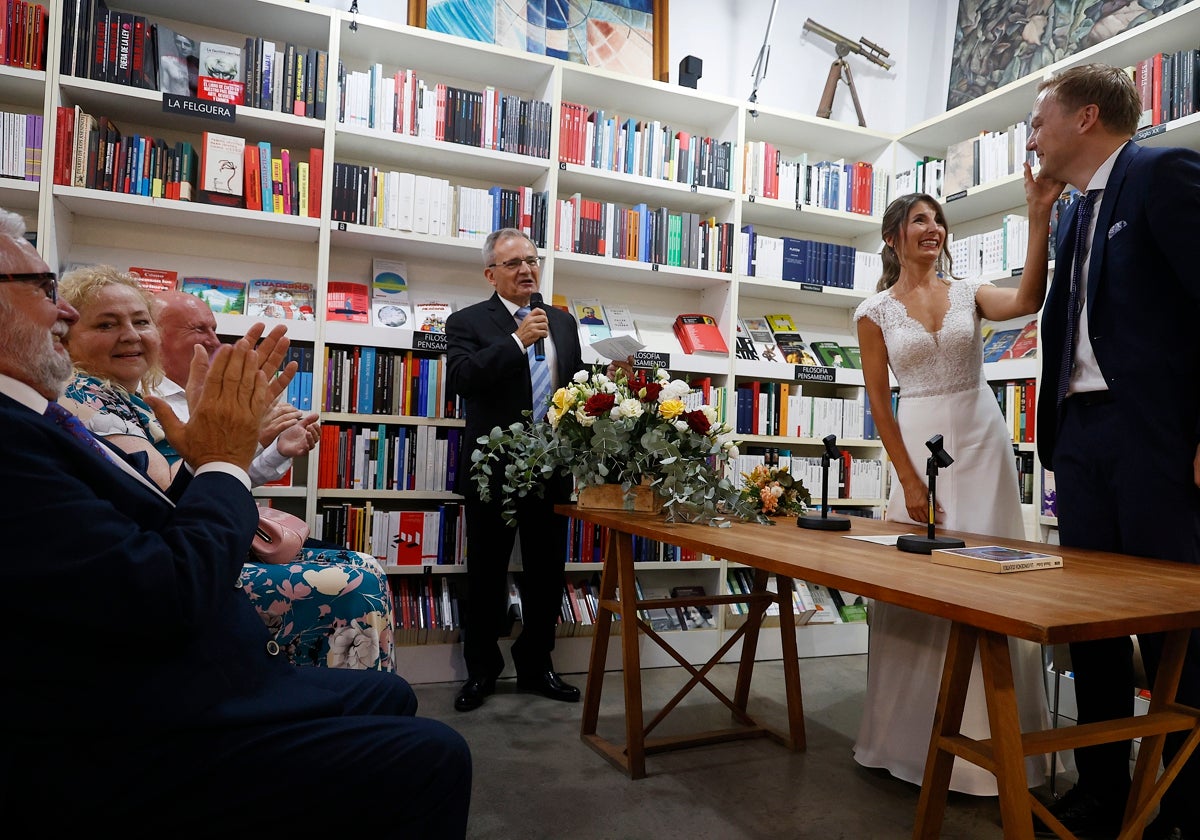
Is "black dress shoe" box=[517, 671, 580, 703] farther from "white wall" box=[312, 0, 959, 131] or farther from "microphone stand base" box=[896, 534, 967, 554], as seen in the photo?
"white wall" box=[312, 0, 959, 131]

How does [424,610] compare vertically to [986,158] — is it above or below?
below

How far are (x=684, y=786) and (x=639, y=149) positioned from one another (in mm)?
2838

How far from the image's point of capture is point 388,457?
336 centimetres

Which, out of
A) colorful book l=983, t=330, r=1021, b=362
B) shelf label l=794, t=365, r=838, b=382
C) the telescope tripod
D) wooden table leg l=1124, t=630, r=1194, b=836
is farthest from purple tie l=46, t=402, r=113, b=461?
the telescope tripod

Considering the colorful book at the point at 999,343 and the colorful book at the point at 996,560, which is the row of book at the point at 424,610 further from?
the colorful book at the point at 999,343

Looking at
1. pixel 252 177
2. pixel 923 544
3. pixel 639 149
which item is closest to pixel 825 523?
pixel 923 544

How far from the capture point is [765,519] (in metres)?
2.29

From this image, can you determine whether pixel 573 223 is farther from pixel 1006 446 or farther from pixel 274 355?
pixel 274 355

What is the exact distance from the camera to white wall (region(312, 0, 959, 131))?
4287mm

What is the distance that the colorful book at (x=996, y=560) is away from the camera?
4.65ft

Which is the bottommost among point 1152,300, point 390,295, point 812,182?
point 1152,300

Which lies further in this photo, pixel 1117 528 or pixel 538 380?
pixel 538 380

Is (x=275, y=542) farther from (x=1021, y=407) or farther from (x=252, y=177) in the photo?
(x=1021, y=407)

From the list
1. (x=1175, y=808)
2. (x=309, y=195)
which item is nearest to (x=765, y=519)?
(x=1175, y=808)
